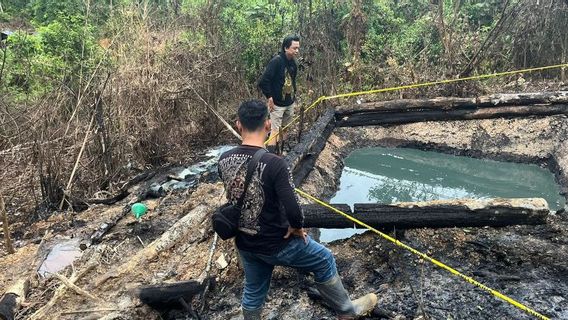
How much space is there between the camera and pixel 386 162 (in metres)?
8.57

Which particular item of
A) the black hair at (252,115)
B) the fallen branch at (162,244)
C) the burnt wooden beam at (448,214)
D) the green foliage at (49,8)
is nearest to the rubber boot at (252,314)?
the black hair at (252,115)

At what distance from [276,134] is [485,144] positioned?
412 centimetres

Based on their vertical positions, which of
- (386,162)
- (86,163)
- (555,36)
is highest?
(555,36)

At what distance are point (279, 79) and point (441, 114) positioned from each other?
3.81 m

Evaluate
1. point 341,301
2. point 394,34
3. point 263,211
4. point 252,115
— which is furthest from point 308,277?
point 394,34

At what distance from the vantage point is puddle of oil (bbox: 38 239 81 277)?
4453mm

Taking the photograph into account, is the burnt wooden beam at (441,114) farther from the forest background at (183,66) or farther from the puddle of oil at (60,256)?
the puddle of oil at (60,256)

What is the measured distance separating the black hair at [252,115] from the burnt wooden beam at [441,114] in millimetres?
6387

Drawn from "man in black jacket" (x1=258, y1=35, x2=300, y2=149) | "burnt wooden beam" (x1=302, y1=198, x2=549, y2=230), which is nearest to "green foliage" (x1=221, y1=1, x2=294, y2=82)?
"man in black jacket" (x1=258, y1=35, x2=300, y2=149)

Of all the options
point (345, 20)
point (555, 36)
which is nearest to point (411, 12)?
point (345, 20)

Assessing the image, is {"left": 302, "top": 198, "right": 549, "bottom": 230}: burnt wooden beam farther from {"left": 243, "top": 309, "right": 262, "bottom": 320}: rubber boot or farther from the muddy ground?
{"left": 243, "top": 309, "right": 262, "bottom": 320}: rubber boot

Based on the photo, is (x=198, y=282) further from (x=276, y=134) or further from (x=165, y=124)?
(x=165, y=124)

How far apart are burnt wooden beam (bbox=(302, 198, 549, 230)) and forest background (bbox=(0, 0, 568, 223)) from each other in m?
3.68

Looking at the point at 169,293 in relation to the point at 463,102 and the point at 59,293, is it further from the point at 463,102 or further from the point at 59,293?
the point at 463,102
